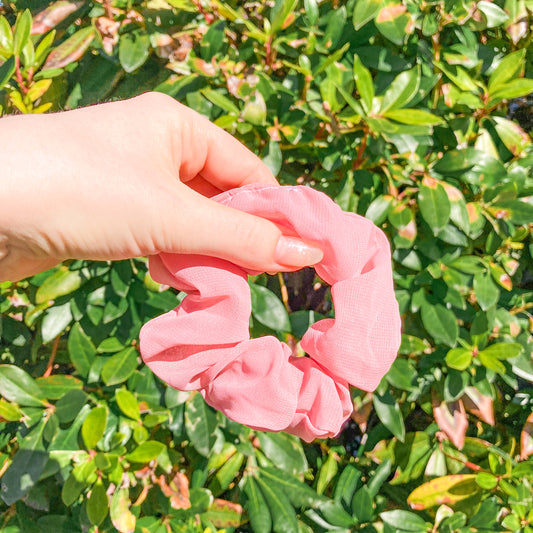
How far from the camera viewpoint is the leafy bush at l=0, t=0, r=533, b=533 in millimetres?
1000

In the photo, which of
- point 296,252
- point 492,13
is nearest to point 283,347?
point 296,252

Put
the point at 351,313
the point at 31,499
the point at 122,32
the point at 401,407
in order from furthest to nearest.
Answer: the point at 401,407 → the point at 31,499 → the point at 122,32 → the point at 351,313

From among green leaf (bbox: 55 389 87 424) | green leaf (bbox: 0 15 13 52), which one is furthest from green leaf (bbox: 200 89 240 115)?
green leaf (bbox: 55 389 87 424)

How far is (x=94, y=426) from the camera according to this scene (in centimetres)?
98

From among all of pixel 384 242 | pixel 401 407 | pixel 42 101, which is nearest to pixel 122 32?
pixel 42 101

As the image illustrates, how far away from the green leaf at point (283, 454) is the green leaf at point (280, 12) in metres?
0.82

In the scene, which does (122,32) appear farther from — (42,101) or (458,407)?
(458,407)

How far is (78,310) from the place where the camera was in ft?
3.58

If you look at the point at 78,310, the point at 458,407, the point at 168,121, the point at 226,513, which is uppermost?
the point at 168,121

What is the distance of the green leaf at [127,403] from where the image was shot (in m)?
1.03

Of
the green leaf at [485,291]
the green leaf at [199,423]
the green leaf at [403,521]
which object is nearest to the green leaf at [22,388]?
the green leaf at [199,423]

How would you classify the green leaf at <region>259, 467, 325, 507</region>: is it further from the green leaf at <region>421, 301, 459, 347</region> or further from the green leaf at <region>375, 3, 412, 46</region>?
the green leaf at <region>375, 3, 412, 46</region>

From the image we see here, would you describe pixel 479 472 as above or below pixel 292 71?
below

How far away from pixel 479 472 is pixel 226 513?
1.90ft
